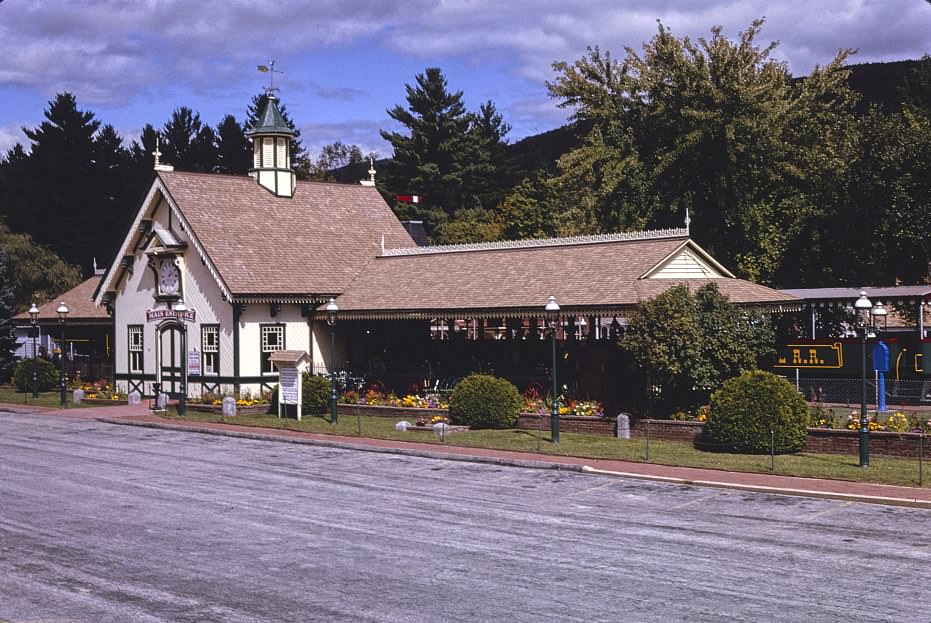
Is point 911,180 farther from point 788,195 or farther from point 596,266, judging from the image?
point 596,266

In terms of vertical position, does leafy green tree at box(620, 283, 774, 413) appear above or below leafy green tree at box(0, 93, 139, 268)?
below

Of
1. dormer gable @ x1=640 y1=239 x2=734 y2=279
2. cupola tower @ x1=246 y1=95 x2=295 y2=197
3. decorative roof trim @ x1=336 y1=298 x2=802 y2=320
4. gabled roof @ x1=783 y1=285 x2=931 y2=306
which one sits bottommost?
decorative roof trim @ x1=336 y1=298 x2=802 y2=320

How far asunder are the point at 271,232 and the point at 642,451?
886 inches

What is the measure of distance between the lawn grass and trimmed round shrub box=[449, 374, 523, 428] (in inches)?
17.2

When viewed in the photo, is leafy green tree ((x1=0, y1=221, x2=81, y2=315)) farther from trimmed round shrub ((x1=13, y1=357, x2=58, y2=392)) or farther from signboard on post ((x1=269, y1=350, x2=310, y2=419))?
signboard on post ((x1=269, y1=350, x2=310, y2=419))

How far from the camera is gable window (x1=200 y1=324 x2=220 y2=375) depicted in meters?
42.2

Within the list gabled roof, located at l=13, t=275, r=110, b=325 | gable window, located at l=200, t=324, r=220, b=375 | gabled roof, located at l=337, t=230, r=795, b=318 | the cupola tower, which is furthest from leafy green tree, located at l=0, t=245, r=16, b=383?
gabled roof, located at l=337, t=230, r=795, b=318

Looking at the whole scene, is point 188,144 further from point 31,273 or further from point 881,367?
point 881,367

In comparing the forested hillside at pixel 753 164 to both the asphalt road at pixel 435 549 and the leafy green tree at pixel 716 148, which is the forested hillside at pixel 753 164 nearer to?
the leafy green tree at pixel 716 148

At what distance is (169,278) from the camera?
4403 cm

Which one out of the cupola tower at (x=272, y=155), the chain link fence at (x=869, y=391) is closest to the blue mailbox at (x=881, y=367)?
the chain link fence at (x=869, y=391)

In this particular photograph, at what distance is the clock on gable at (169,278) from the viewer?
4359cm

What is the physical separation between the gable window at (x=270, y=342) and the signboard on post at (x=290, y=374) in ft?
15.8

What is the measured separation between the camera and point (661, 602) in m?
13.1
